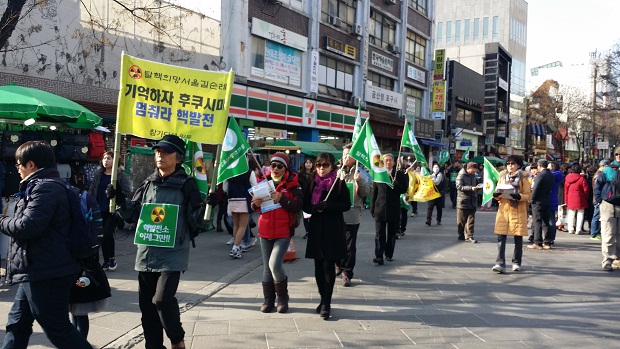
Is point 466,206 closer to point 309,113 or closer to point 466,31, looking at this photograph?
point 309,113

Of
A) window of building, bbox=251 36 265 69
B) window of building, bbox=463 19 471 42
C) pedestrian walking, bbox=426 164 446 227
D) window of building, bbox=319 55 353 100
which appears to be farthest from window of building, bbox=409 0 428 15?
window of building, bbox=463 19 471 42

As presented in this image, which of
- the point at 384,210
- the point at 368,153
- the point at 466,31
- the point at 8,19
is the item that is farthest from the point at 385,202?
the point at 466,31

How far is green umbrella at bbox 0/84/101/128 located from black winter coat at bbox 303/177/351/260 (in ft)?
16.1

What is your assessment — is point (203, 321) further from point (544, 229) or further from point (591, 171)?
point (591, 171)

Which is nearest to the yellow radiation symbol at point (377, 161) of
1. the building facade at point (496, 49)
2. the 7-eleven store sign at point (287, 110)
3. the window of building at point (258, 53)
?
the 7-eleven store sign at point (287, 110)

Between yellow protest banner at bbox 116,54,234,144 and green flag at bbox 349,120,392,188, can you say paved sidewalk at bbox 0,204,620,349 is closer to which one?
green flag at bbox 349,120,392,188

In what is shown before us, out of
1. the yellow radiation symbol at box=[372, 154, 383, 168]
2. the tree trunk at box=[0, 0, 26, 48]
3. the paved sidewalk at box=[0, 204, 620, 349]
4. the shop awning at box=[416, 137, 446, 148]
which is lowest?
the paved sidewalk at box=[0, 204, 620, 349]

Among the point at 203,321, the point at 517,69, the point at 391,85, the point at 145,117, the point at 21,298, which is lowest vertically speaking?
the point at 203,321

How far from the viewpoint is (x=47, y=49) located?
14930 mm

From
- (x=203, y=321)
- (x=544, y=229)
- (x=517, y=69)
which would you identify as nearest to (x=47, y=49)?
(x=203, y=321)

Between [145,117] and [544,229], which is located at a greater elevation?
[145,117]

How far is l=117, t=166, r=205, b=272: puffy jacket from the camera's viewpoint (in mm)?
4359

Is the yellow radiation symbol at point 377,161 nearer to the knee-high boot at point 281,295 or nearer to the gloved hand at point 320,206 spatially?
the gloved hand at point 320,206

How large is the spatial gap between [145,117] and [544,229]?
371 inches
